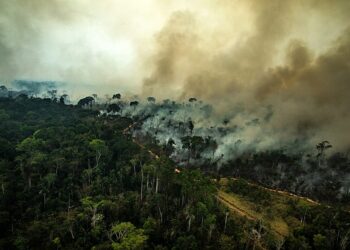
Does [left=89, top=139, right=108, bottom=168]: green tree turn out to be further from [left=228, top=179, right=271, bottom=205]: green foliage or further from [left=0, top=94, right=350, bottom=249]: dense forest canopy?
[left=228, top=179, right=271, bottom=205]: green foliage

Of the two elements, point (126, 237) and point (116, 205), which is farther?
point (116, 205)

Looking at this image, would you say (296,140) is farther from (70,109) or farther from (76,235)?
(76,235)

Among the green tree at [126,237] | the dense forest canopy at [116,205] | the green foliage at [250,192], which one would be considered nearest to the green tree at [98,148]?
the dense forest canopy at [116,205]

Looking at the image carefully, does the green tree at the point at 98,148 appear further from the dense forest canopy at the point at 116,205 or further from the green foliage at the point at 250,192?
the green foliage at the point at 250,192

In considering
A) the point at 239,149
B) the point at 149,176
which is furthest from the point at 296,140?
the point at 149,176

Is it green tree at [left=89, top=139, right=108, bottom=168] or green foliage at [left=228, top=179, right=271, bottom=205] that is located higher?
green tree at [left=89, top=139, right=108, bottom=168]

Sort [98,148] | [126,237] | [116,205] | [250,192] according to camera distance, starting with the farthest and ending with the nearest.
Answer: [250,192] → [98,148] → [116,205] → [126,237]

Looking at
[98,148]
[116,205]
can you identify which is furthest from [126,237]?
[98,148]

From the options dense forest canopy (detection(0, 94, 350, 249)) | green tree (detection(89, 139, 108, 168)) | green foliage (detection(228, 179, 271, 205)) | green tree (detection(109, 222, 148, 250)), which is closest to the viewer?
green tree (detection(109, 222, 148, 250))

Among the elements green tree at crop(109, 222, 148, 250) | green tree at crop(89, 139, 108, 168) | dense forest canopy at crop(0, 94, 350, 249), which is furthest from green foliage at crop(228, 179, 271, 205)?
green tree at crop(109, 222, 148, 250)

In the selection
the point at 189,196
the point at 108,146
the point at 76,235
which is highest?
the point at 108,146

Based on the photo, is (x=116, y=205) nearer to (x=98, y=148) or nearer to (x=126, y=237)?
(x=126, y=237)
